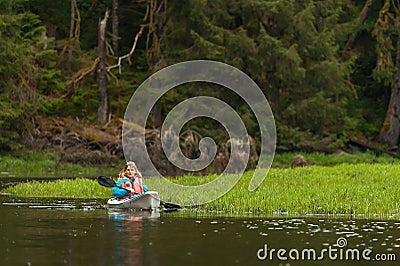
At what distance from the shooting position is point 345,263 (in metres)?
12.5

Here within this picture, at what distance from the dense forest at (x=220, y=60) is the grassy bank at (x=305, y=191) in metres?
12.8

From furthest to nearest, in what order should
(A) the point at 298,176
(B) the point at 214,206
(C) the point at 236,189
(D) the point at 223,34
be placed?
(D) the point at 223,34
(A) the point at 298,176
(C) the point at 236,189
(B) the point at 214,206

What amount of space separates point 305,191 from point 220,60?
20.3 meters

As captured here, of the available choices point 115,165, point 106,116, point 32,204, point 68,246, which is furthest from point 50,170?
point 68,246

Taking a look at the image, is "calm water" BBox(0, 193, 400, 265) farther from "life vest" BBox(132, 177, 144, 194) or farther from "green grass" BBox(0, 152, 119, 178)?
"green grass" BBox(0, 152, 119, 178)

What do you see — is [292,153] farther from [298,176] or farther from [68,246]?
[68,246]

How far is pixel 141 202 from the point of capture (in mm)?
19984

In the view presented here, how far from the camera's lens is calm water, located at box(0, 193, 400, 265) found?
12508mm

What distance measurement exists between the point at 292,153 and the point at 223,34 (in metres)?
6.56

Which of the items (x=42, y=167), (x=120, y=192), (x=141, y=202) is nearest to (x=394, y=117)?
(x=42, y=167)

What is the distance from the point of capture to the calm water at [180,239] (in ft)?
41.0

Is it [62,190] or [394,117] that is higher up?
[394,117]

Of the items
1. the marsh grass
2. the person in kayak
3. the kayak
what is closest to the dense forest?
the marsh grass

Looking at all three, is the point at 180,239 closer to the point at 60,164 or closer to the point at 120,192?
the point at 120,192
